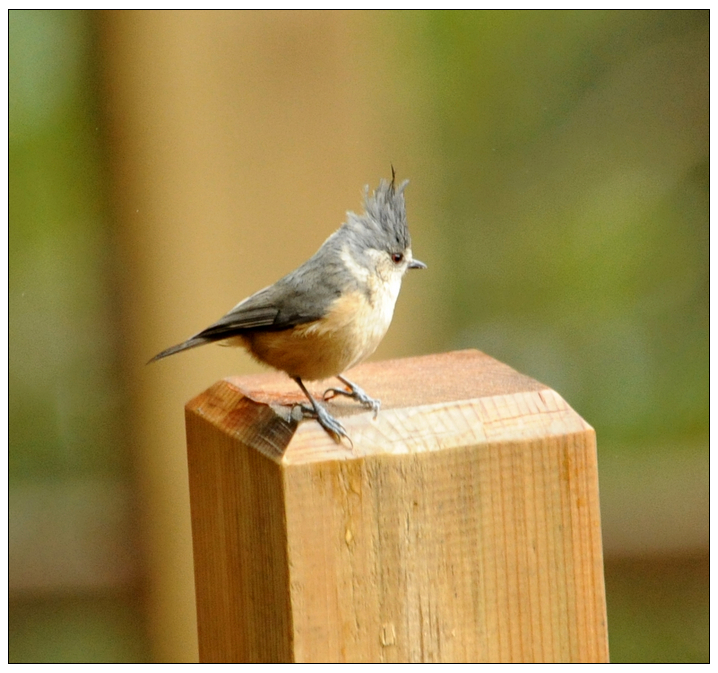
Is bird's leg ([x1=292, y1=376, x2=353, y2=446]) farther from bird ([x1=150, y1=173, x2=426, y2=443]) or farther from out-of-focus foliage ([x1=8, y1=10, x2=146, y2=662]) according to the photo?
out-of-focus foliage ([x1=8, y1=10, x2=146, y2=662])

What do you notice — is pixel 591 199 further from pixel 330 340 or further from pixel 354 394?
pixel 354 394

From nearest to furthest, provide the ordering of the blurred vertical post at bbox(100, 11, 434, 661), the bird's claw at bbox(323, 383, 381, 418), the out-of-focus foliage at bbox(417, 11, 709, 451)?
1. the bird's claw at bbox(323, 383, 381, 418)
2. the blurred vertical post at bbox(100, 11, 434, 661)
3. the out-of-focus foliage at bbox(417, 11, 709, 451)

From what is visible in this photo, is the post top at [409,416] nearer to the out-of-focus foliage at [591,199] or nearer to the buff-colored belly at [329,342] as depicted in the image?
the buff-colored belly at [329,342]

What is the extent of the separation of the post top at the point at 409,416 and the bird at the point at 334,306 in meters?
0.16

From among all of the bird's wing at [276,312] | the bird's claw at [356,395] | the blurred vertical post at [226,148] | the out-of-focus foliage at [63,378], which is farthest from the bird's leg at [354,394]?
the out-of-focus foliage at [63,378]

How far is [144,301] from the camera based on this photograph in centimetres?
273

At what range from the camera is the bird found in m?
1.77

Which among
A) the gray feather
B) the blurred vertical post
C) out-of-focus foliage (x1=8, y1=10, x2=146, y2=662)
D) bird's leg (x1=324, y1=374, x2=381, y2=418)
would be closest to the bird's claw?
bird's leg (x1=324, y1=374, x2=381, y2=418)

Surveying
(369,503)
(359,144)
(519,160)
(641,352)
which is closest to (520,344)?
(641,352)

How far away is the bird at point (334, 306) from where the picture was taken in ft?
5.81

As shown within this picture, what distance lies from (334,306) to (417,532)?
0.63 metres

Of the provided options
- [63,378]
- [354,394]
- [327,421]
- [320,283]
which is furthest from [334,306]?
[63,378]

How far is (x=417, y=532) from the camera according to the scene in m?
1.28

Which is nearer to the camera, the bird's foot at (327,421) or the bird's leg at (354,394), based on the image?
the bird's foot at (327,421)
